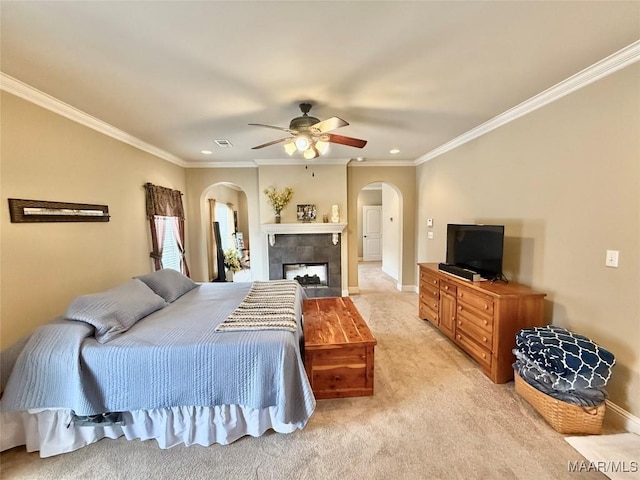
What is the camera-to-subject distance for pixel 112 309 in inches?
80.4

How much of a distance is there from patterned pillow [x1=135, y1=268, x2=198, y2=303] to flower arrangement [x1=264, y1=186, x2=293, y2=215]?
7.13ft

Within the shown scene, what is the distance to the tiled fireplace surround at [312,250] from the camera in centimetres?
494

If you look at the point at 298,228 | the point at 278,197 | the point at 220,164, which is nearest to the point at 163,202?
the point at 220,164

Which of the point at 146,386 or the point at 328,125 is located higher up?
the point at 328,125

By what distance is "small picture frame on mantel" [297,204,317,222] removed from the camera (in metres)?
5.02

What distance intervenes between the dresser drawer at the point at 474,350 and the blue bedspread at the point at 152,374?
1.78 metres

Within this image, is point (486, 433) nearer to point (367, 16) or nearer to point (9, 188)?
point (367, 16)

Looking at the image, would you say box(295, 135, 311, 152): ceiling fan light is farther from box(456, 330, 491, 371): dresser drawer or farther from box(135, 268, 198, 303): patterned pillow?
box(456, 330, 491, 371): dresser drawer

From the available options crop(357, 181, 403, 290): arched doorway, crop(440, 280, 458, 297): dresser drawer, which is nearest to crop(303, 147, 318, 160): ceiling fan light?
crop(440, 280, 458, 297): dresser drawer

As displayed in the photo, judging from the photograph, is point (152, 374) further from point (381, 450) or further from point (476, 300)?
point (476, 300)

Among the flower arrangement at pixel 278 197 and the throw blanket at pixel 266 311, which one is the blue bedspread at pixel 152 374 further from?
the flower arrangement at pixel 278 197

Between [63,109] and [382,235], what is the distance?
754 centimetres

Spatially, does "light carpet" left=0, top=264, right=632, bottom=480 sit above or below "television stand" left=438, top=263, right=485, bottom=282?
below

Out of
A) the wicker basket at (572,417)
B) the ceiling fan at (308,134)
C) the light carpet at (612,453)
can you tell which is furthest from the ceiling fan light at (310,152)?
the light carpet at (612,453)
